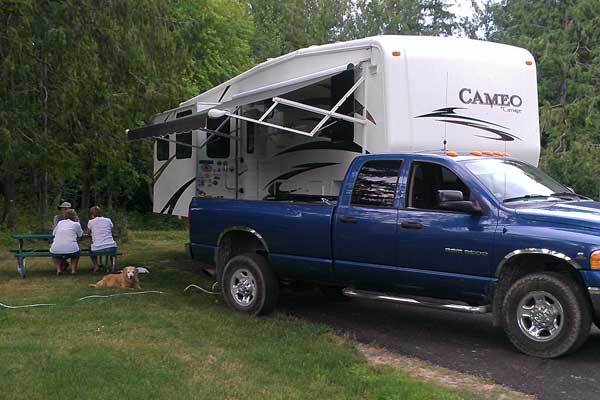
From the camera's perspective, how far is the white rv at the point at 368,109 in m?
8.42

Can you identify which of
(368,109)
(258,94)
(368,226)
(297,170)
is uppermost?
(258,94)

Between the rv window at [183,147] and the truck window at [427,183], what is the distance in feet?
19.1

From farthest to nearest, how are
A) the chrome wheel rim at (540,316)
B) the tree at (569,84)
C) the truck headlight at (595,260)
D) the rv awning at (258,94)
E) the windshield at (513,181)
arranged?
the tree at (569,84)
the rv awning at (258,94)
the windshield at (513,181)
the chrome wheel rim at (540,316)
the truck headlight at (595,260)

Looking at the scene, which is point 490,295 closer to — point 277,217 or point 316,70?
point 277,217

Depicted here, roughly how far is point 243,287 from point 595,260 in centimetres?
403

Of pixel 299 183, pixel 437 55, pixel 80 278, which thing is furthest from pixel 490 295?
pixel 80 278

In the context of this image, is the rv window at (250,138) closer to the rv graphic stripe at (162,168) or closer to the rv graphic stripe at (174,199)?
the rv graphic stripe at (174,199)

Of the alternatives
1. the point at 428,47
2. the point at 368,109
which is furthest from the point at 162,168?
the point at 428,47

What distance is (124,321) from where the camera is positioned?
766 cm

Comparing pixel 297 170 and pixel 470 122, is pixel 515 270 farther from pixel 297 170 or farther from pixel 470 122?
pixel 297 170

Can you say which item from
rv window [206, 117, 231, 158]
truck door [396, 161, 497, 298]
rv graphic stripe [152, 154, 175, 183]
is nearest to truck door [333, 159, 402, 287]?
truck door [396, 161, 497, 298]

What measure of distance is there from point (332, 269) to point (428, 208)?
1.25 m

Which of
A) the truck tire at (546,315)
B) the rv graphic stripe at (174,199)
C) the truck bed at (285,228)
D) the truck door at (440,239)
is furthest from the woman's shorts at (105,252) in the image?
the truck tire at (546,315)

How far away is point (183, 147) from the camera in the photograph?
1276 centimetres
